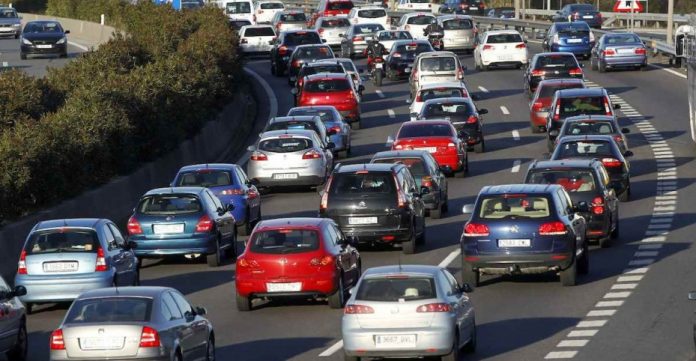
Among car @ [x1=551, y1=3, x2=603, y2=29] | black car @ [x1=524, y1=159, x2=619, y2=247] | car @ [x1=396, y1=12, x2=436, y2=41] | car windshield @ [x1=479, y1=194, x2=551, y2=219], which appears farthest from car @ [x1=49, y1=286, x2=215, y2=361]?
car @ [x1=551, y1=3, x2=603, y2=29]

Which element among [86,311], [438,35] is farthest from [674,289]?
[438,35]

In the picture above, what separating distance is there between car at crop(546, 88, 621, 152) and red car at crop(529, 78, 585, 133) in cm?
276

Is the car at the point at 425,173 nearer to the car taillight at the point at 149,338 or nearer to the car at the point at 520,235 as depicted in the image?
the car at the point at 520,235

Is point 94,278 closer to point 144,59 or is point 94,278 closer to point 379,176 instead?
point 379,176

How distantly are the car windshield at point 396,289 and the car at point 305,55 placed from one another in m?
43.5

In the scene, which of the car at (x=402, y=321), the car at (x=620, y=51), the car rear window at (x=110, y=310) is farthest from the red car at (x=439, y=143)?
the car at (x=620, y=51)

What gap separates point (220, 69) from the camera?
53531 millimetres

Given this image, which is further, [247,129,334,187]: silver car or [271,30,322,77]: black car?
[271,30,322,77]: black car

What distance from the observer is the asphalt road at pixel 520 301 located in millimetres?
22078

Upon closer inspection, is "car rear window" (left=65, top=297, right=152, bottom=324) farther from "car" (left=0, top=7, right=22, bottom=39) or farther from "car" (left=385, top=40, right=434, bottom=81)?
"car" (left=0, top=7, right=22, bottom=39)

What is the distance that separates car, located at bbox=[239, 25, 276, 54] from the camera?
2936 inches

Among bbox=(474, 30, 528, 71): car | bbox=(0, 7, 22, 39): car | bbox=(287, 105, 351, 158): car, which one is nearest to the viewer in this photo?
bbox=(287, 105, 351, 158): car

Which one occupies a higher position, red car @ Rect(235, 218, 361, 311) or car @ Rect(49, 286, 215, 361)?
car @ Rect(49, 286, 215, 361)

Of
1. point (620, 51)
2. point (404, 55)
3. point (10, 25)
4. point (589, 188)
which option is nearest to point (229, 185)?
point (589, 188)
